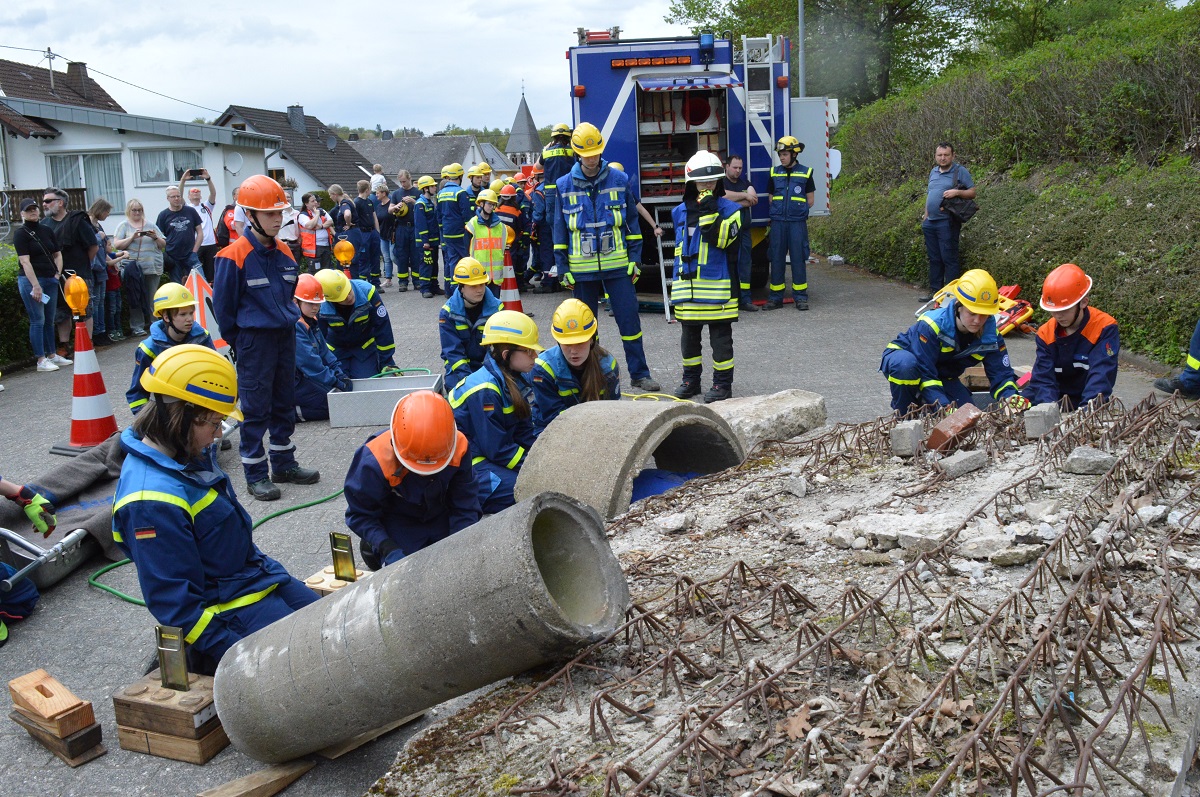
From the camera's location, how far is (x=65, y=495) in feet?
19.7

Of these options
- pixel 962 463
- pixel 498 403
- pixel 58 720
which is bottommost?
pixel 58 720

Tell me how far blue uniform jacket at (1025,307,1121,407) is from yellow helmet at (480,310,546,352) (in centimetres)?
308

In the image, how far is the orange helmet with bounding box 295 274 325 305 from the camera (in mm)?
8211

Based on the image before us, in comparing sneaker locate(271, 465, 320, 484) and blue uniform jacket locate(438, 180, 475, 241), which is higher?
blue uniform jacket locate(438, 180, 475, 241)

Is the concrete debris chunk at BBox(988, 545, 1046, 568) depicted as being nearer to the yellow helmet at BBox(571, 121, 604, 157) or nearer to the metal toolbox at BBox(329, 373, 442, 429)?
the metal toolbox at BBox(329, 373, 442, 429)

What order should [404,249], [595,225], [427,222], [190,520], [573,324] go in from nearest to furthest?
[190,520] < [573,324] < [595,225] < [427,222] < [404,249]

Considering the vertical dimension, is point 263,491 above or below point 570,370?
below

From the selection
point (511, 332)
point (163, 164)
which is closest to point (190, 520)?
point (511, 332)

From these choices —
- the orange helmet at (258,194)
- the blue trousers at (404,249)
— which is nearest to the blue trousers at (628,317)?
the orange helmet at (258,194)

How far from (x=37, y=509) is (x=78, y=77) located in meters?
35.9

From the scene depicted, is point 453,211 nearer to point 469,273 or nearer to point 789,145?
point 789,145

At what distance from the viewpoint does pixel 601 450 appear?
478 cm

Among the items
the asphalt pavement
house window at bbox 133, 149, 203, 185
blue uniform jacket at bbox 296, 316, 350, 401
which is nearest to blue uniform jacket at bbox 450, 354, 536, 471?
the asphalt pavement

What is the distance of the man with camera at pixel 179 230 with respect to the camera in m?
13.0
